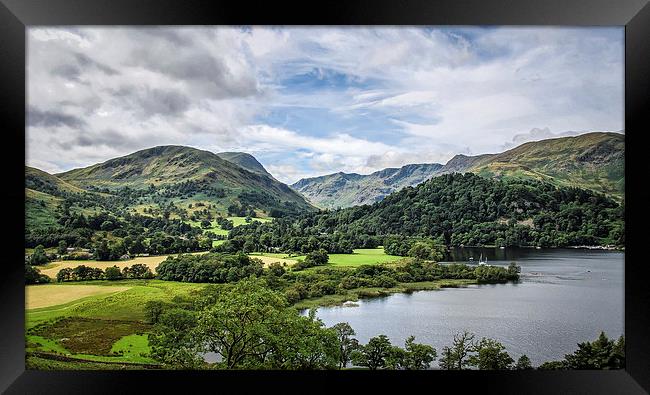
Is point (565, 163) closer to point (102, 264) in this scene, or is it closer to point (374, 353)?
point (374, 353)

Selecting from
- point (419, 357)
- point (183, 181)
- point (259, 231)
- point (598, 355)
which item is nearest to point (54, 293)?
point (183, 181)

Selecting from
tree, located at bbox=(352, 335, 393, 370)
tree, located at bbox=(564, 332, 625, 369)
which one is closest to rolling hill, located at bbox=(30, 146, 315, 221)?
tree, located at bbox=(352, 335, 393, 370)

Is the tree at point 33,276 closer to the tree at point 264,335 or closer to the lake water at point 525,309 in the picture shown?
the tree at point 264,335

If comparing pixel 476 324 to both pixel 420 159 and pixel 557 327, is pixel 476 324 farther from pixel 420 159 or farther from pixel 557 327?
pixel 420 159

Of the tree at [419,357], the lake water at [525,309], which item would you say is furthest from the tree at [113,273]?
the tree at [419,357]

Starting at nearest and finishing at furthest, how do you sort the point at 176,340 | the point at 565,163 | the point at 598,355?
the point at 598,355, the point at 176,340, the point at 565,163
